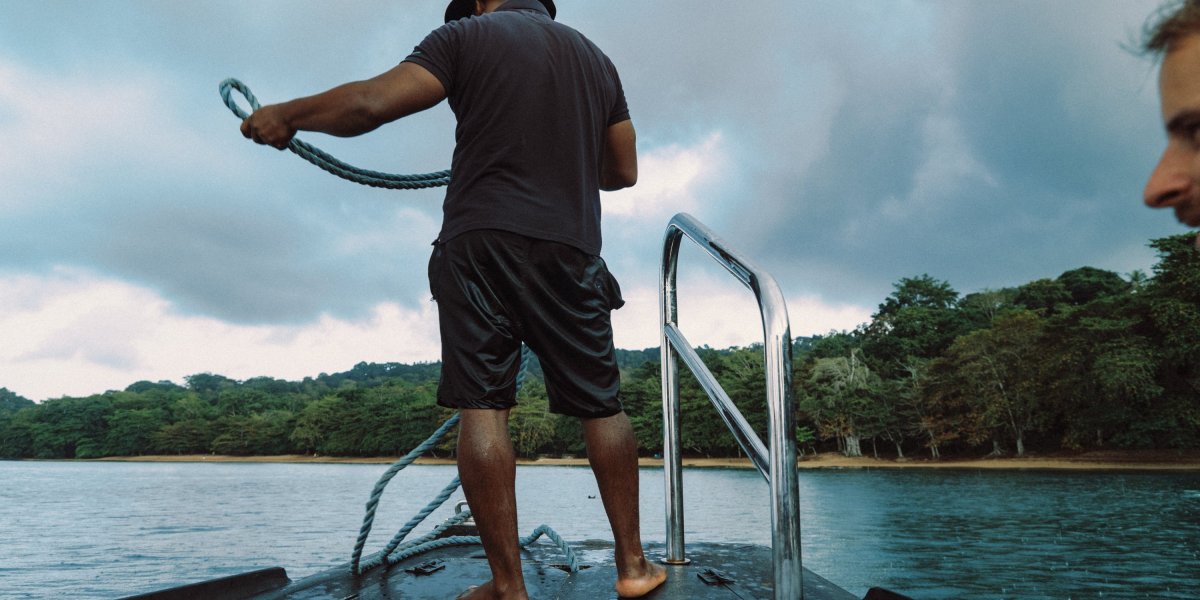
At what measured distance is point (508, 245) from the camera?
134cm

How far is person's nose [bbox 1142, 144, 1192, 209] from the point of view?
1.48 feet

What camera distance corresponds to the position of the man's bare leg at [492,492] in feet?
4.33

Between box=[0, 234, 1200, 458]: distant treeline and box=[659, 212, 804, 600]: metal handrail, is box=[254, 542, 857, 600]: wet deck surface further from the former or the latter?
box=[0, 234, 1200, 458]: distant treeline

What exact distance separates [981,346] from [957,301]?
1967 cm

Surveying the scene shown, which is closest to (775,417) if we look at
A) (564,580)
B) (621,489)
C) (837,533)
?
(621,489)

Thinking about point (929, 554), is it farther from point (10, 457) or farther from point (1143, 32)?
point (10, 457)

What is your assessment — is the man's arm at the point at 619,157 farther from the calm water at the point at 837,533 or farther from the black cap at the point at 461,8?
the calm water at the point at 837,533

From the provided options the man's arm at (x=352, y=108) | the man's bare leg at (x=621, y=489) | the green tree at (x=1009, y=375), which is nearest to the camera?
the man's arm at (x=352, y=108)

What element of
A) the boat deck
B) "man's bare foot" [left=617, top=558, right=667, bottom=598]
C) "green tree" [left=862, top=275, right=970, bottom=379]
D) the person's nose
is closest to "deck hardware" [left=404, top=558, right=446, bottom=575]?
the boat deck

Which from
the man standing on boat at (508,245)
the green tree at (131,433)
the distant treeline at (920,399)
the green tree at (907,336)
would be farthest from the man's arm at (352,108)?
the green tree at (131,433)

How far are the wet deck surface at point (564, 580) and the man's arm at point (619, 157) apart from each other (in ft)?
2.88

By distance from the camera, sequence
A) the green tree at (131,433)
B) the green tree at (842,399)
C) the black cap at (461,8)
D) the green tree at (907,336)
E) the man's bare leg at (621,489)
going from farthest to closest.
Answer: the green tree at (131,433), the green tree at (907,336), the green tree at (842,399), the black cap at (461,8), the man's bare leg at (621,489)

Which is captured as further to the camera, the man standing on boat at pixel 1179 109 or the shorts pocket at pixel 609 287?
the shorts pocket at pixel 609 287

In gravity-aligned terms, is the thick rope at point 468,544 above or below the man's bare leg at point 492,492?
below
